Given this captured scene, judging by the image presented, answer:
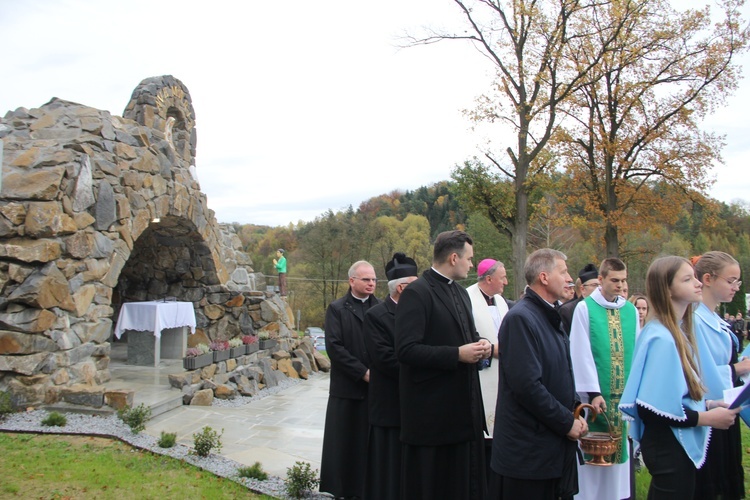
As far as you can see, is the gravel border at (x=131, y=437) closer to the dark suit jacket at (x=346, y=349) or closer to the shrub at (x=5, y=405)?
the shrub at (x=5, y=405)

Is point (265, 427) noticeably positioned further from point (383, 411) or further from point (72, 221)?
point (383, 411)

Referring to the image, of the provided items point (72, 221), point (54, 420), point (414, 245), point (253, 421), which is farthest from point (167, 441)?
point (414, 245)

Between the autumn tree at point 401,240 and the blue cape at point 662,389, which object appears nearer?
the blue cape at point 662,389

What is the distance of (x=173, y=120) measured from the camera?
1123 cm

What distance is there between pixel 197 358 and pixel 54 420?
2987 millimetres

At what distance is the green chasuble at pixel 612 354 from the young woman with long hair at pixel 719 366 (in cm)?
52

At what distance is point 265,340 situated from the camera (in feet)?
36.9

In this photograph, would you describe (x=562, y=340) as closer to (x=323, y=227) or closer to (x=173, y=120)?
(x=173, y=120)

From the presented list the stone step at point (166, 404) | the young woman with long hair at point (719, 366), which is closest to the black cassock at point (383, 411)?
the young woman with long hair at point (719, 366)

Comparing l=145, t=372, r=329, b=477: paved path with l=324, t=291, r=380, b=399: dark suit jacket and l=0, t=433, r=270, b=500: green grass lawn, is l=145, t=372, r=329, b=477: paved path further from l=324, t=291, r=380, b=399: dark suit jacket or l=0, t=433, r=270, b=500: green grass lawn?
l=324, t=291, r=380, b=399: dark suit jacket

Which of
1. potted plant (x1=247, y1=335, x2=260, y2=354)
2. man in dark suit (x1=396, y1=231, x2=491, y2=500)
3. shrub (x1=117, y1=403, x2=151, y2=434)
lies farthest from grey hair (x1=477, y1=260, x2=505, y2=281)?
potted plant (x1=247, y1=335, x2=260, y2=354)

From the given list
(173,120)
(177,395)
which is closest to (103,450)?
(177,395)

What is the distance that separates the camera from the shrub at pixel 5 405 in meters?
5.98

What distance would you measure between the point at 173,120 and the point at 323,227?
26.0 metres
